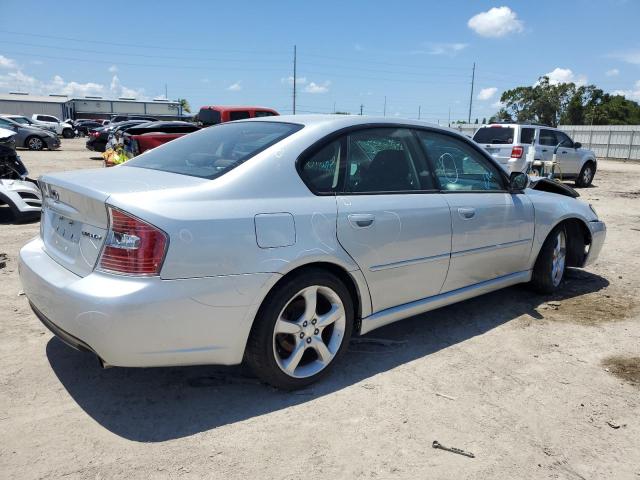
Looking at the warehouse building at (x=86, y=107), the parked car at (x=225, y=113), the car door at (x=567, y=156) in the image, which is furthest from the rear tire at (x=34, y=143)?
the warehouse building at (x=86, y=107)

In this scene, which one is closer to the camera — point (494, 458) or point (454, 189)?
point (494, 458)

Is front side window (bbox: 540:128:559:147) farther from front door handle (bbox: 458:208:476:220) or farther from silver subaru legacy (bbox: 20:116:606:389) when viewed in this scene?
front door handle (bbox: 458:208:476:220)

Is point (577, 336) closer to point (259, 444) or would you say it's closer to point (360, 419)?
point (360, 419)

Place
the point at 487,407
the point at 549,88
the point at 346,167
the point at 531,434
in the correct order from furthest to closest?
the point at 549,88 → the point at 346,167 → the point at 487,407 → the point at 531,434

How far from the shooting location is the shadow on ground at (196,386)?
8.80ft

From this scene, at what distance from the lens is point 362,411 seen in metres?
2.83

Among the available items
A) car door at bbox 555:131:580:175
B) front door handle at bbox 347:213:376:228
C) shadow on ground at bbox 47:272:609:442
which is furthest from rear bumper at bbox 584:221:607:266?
car door at bbox 555:131:580:175

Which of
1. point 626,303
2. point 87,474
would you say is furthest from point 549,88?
point 87,474

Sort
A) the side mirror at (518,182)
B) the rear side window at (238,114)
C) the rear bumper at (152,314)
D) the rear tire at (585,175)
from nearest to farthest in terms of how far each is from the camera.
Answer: the rear bumper at (152,314), the side mirror at (518,182), the rear tire at (585,175), the rear side window at (238,114)

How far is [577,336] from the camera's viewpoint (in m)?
4.00

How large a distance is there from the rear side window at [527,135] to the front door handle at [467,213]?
1026 centimetres

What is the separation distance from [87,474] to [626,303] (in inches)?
185

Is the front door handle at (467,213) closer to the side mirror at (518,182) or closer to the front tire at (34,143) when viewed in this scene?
the side mirror at (518,182)

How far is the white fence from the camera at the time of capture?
3294 cm
